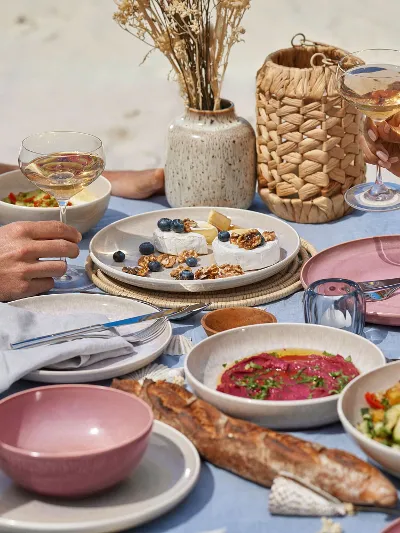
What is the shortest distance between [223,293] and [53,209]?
495mm

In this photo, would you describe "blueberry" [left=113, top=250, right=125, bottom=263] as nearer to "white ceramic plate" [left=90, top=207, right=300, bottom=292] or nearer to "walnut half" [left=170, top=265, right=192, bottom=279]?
"white ceramic plate" [left=90, top=207, right=300, bottom=292]

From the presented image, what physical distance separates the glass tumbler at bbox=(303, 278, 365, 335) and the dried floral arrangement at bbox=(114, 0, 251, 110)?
0.71 metres

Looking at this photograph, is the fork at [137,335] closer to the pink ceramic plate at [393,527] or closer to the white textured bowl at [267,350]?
the white textured bowl at [267,350]

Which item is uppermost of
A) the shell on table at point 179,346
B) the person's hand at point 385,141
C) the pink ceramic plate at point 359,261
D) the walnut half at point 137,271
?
the person's hand at point 385,141

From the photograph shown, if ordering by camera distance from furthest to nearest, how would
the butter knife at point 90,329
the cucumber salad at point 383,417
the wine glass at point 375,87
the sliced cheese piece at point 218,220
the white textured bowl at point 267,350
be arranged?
the sliced cheese piece at point 218,220 < the wine glass at point 375,87 < the butter knife at point 90,329 < the white textured bowl at point 267,350 < the cucumber salad at point 383,417

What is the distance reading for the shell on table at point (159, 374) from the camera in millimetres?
1486

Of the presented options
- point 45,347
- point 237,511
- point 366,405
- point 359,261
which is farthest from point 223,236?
point 237,511

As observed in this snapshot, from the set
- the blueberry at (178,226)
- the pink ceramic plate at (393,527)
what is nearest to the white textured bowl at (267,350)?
the pink ceramic plate at (393,527)

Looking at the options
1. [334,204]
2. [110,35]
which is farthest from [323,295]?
[110,35]

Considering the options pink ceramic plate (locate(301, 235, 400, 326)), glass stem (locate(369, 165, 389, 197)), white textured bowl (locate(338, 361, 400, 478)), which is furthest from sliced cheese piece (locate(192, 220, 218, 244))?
white textured bowl (locate(338, 361, 400, 478))

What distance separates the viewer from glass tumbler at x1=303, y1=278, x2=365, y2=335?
1.63 meters

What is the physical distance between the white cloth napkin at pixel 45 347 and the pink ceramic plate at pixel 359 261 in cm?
48

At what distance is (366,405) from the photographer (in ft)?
4.35

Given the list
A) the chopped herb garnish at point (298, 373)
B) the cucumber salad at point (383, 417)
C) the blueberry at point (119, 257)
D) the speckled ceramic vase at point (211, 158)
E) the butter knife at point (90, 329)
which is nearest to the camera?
the cucumber salad at point (383, 417)
